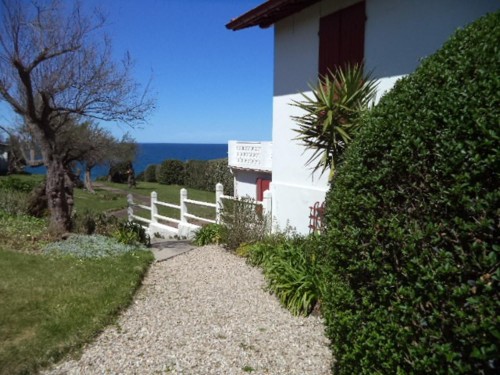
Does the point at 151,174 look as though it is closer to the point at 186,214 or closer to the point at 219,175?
the point at 219,175

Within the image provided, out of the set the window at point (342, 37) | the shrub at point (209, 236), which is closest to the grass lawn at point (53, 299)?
the shrub at point (209, 236)

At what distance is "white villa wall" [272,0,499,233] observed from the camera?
6039 millimetres

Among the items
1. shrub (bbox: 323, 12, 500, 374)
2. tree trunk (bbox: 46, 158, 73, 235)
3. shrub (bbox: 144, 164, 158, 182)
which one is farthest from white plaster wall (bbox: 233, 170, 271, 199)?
shrub (bbox: 144, 164, 158, 182)

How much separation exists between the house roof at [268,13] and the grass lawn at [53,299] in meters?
5.77

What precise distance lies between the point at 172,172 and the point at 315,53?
85.0 ft

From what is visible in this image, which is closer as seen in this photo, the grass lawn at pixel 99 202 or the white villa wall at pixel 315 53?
the white villa wall at pixel 315 53

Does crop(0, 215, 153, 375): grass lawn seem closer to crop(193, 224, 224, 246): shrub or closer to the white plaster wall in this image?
crop(193, 224, 224, 246): shrub

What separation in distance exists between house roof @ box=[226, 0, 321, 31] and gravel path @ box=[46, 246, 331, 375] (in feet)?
19.1

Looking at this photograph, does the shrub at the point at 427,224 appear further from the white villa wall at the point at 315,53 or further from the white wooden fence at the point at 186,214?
the white wooden fence at the point at 186,214

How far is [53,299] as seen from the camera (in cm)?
500

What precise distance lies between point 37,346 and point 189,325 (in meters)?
1.56

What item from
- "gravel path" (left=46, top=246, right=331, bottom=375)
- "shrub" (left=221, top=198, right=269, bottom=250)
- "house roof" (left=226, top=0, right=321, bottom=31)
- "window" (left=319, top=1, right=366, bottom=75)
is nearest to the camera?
"gravel path" (left=46, top=246, right=331, bottom=375)

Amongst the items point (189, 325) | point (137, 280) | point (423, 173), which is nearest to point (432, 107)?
point (423, 173)

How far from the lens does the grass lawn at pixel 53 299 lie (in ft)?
12.5
